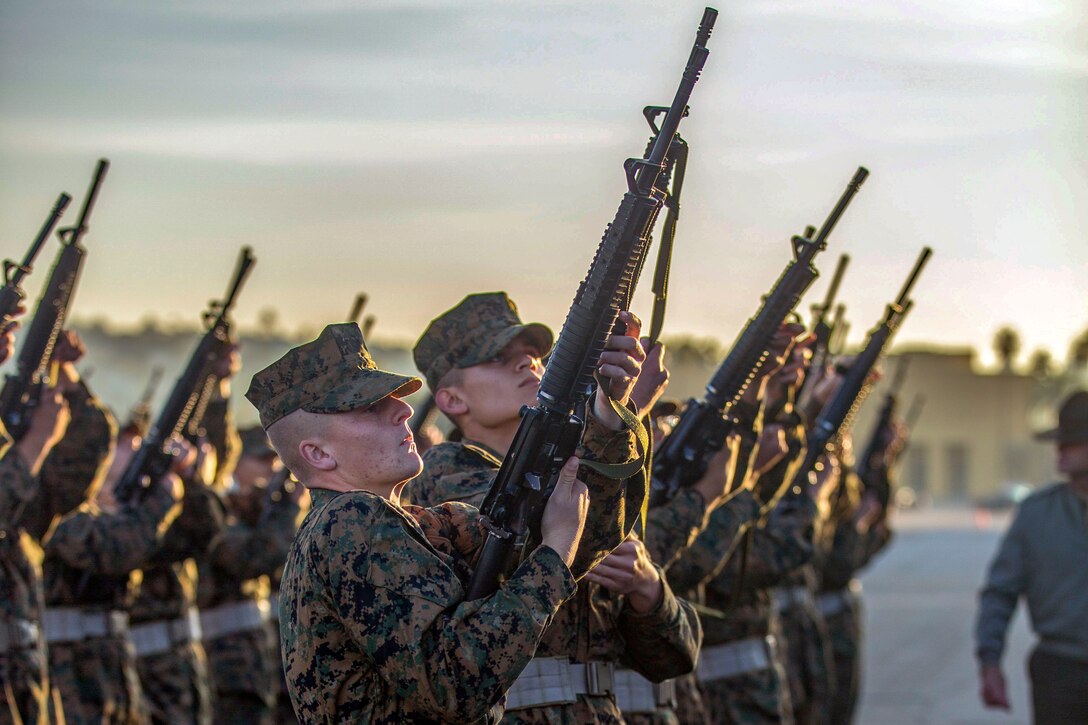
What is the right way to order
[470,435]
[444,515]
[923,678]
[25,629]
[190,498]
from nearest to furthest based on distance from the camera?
[444,515] < [470,435] < [25,629] < [190,498] < [923,678]

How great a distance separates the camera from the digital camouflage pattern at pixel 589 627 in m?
4.77

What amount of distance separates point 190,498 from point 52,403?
165 centimetres

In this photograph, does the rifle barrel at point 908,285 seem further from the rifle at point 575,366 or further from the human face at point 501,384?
the rifle at point 575,366

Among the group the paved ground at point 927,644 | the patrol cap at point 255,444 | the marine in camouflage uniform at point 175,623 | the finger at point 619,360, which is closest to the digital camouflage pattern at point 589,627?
the finger at point 619,360

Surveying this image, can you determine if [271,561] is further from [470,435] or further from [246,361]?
[246,361]

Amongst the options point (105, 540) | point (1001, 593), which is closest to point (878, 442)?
point (1001, 593)

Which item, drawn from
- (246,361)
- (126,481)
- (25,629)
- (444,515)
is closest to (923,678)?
(126,481)

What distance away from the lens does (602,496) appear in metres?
4.26

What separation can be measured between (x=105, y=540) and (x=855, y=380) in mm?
3614

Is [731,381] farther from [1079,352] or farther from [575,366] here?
[1079,352]

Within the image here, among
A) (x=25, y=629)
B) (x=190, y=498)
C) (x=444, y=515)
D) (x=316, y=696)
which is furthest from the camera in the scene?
(x=190, y=498)

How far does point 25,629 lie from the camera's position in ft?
21.4

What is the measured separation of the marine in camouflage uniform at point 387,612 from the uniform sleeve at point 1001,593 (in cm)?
526

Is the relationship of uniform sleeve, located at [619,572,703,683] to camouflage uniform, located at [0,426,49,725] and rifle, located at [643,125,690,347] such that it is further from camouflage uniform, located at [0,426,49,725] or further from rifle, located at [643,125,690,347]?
camouflage uniform, located at [0,426,49,725]
